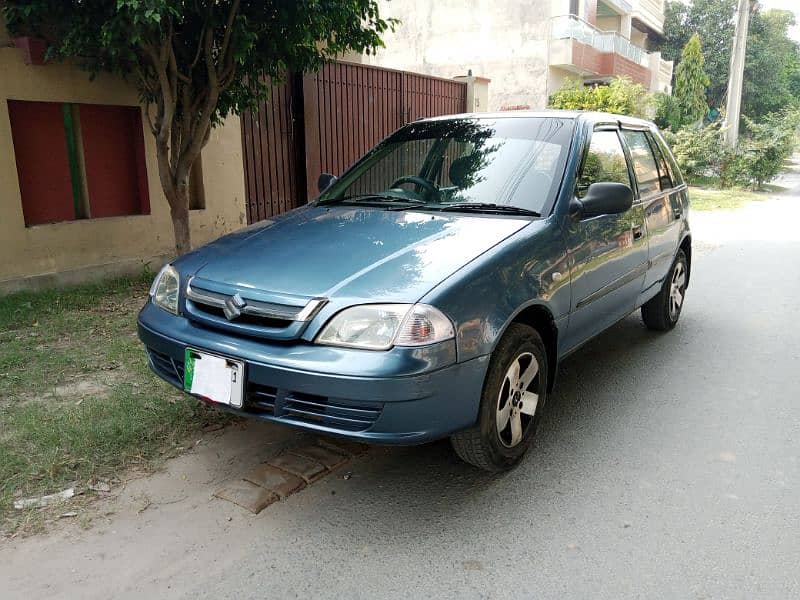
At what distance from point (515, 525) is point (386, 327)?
101 cm

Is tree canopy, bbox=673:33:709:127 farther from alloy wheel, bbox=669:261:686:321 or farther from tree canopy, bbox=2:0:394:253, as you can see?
tree canopy, bbox=2:0:394:253

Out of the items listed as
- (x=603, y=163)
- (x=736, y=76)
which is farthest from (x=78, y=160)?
(x=736, y=76)

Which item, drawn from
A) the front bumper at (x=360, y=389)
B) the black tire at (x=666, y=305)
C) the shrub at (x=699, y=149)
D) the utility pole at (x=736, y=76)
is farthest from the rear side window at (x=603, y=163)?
the utility pole at (x=736, y=76)

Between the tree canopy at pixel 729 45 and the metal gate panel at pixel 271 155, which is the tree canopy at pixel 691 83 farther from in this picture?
the metal gate panel at pixel 271 155

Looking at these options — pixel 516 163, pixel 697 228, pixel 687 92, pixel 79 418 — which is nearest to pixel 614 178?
pixel 516 163

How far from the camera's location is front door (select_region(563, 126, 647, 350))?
141 inches

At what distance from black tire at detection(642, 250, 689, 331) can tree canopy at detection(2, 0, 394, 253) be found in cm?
343

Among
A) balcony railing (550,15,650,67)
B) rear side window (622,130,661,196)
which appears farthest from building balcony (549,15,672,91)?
rear side window (622,130,661,196)

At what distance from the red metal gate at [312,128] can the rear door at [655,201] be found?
469 centimetres

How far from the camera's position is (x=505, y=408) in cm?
308

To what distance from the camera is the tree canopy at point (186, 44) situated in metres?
5.05

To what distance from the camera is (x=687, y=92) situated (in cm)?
2888

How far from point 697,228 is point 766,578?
10.7 metres

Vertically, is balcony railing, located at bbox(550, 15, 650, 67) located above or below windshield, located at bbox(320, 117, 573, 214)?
above
